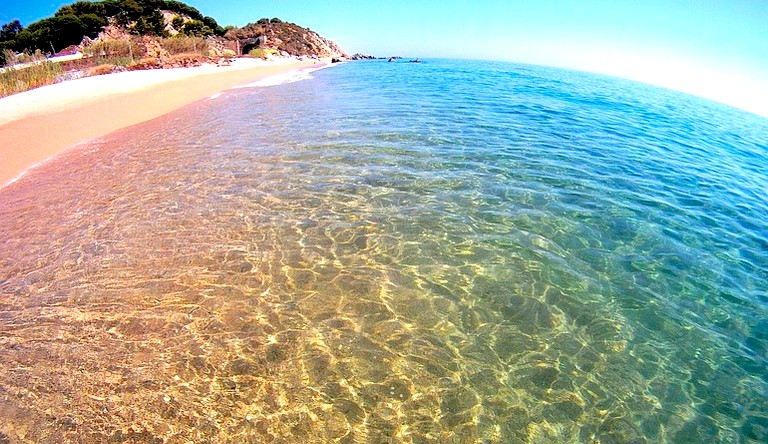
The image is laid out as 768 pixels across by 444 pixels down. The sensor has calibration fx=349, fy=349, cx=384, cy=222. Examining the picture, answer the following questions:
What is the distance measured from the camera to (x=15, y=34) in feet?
171

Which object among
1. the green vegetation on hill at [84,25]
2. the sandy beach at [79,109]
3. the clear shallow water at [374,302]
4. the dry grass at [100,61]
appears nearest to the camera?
the clear shallow water at [374,302]

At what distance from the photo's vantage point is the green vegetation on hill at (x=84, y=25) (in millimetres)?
49219

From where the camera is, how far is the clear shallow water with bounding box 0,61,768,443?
4074mm

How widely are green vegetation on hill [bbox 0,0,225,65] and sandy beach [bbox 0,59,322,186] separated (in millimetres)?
34325

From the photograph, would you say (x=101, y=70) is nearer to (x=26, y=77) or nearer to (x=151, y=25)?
(x=26, y=77)

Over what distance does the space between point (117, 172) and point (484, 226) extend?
10.8 m

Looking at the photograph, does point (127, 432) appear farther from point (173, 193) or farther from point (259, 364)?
point (173, 193)

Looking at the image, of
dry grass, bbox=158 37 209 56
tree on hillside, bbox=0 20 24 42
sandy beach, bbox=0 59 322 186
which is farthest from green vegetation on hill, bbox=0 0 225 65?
sandy beach, bbox=0 59 322 186

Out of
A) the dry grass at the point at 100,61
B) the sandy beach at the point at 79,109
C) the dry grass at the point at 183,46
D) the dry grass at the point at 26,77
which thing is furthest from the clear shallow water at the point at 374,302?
the dry grass at the point at 183,46

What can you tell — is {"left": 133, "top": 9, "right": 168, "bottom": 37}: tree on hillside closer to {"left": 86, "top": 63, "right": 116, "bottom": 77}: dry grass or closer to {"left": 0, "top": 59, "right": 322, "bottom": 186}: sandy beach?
{"left": 86, "top": 63, "right": 116, "bottom": 77}: dry grass

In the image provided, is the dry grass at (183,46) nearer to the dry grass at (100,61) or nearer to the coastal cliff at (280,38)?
the dry grass at (100,61)

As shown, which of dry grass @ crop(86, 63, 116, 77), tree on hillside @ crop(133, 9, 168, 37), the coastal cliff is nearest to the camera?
dry grass @ crop(86, 63, 116, 77)

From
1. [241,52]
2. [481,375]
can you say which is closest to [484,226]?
[481,375]

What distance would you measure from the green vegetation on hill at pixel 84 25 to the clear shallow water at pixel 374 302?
56213 mm
